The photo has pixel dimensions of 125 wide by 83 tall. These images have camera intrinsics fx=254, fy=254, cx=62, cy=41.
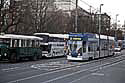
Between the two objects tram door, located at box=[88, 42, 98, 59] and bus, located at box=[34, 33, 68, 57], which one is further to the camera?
bus, located at box=[34, 33, 68, 57]

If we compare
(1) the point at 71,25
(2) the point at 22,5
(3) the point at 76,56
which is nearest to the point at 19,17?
(2) the point at 22,5

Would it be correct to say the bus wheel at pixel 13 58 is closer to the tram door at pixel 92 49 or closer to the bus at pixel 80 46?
the bus at pixel 80 46

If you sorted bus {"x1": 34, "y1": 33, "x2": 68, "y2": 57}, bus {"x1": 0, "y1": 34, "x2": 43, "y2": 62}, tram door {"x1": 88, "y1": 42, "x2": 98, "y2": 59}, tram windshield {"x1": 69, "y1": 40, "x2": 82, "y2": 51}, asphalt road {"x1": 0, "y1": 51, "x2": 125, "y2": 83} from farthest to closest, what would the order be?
bus {"x1": 34, "y1": 33, "x2": 68, "y2": 57} < tram door {"x1": 88, "y1": 42, "x2": 98, "y2": 59} < tram windshield {"x1": 69, "y1": 40, "x2": 82, "y2": 51} < bus {"x1": 0, "y1": 34, "x2": 43, "y2": 62} < asphalt road {"x1": 0, "y1": 51, "x2": 125, "y2": 83}

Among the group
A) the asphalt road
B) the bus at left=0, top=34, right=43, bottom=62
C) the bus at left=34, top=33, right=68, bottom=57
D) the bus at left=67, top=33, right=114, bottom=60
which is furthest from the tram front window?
the asphalt road

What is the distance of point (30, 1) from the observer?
4378 cm

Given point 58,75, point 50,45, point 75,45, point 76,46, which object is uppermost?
point 75,45

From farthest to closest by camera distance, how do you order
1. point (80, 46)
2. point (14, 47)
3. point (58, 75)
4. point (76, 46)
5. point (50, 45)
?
point (50, 45) → point (76, 46) → point (80, 46) → point (14, 47) → point (58, 75)

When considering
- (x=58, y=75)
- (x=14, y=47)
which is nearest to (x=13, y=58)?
(x=14, y=47)

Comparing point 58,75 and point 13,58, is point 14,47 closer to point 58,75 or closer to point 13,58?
point 13,58

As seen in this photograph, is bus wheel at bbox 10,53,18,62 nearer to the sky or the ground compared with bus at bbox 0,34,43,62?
nearer to the ground

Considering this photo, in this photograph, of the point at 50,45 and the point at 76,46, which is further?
the point at 50,45

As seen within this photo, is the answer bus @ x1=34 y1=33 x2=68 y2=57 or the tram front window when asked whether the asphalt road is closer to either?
the tram front window

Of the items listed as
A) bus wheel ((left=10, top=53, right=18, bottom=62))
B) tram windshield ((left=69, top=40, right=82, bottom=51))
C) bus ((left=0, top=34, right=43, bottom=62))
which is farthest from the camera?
tram windshield ((left=69, top=40, right=82, bottom=51))

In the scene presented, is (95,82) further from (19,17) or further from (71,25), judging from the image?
(71,25)
